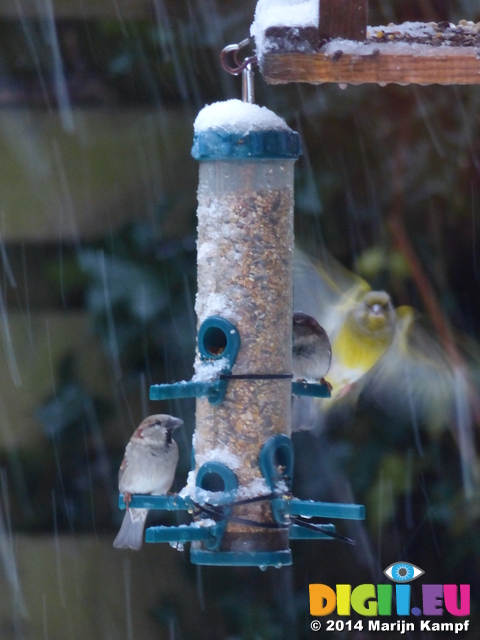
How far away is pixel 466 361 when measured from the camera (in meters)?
3.73

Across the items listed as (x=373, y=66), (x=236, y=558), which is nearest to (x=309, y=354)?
(x=236, y=558)

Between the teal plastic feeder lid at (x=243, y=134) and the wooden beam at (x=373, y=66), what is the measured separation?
0.40 metres

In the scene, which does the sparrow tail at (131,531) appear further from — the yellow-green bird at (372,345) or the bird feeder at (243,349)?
the yellow-green bird at (372,345)

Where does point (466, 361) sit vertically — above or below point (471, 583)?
above

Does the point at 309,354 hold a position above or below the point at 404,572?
above

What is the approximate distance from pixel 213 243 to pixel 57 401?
161cm

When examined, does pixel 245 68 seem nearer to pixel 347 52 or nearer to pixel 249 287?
pixel 347 52

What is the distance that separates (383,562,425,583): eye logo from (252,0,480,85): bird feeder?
2387 millimetres

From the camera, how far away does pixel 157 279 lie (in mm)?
3842

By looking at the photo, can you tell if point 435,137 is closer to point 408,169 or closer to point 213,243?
point 408,169

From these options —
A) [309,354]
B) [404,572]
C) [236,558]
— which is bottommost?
[404,572]

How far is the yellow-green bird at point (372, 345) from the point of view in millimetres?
3818

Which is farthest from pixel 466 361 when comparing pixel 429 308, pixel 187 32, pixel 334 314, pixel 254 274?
pixel 187 32

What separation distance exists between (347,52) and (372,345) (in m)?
2.13
